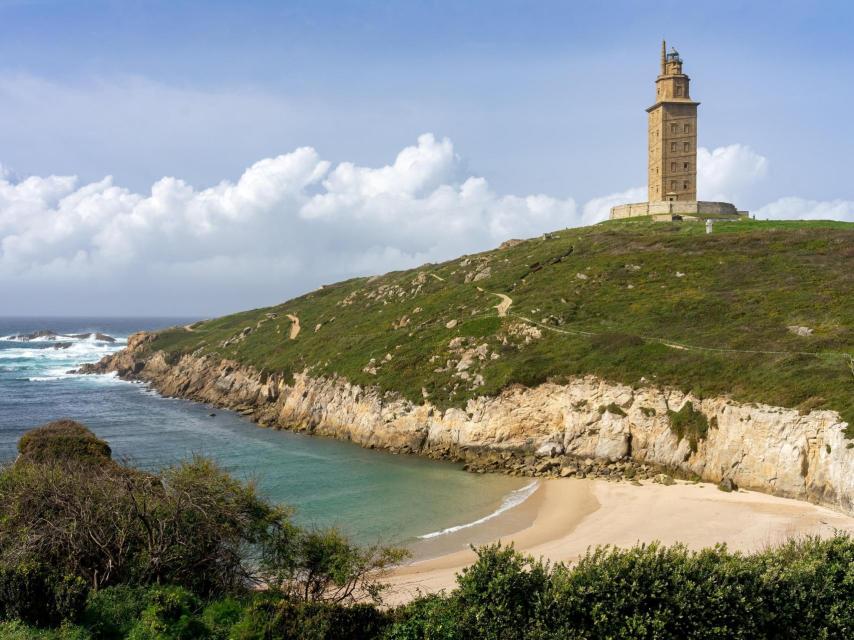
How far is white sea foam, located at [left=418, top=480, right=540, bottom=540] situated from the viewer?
3225 centimetres

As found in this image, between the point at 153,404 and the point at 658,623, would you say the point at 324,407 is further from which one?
the point at 658,623

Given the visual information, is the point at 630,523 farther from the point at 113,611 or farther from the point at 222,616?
the point at 113,611

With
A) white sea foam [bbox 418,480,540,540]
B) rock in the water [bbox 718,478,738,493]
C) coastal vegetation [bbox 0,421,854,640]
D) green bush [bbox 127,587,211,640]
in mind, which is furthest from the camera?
rock in the water [bbox 718,478,738,493]

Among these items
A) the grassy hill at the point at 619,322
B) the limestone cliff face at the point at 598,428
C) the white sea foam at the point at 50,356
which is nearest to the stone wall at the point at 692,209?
the grassy hill at the point at 619,322

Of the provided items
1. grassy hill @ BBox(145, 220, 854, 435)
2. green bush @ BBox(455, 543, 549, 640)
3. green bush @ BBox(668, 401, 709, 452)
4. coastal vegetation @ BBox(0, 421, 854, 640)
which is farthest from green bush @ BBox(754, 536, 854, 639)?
green bush @ BBox(668, 401, 709, 452)

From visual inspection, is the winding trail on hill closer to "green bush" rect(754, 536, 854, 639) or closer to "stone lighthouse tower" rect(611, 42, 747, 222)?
"stone lighthouse tower" rect(611, 42, 747, 222)

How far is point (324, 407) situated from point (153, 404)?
99.3ft

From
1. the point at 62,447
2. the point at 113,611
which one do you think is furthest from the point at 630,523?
the point at 62,447

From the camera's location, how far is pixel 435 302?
77.7 m

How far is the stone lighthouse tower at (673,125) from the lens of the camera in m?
90.1

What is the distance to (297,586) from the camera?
20.3 metres

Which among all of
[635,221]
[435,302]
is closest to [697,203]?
[635,221]

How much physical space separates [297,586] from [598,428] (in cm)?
3039

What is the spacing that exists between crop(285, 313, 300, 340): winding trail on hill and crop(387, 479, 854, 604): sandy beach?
58.9 metres
